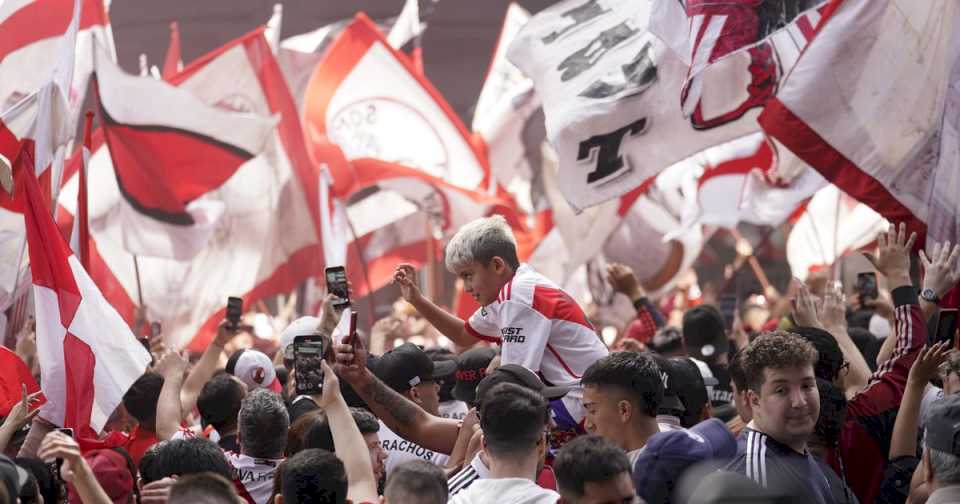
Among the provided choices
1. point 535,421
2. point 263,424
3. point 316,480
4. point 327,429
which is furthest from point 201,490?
point 263,424

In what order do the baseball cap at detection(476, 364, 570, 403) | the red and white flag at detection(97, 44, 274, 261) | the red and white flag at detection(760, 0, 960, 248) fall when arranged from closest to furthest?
1. the baseball cap at detection(476, 364, 570, 403)
2. the red and white flag at detection(760, 0, 960, 248)
3. the red and white flag at detection(97, 44, 274, 261)

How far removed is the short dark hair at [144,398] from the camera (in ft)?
22.5

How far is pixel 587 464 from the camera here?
3816 millimetres

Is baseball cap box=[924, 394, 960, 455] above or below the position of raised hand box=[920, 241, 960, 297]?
above

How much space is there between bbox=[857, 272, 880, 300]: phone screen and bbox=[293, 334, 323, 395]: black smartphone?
16.1ft

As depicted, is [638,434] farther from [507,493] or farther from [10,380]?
[10,380]

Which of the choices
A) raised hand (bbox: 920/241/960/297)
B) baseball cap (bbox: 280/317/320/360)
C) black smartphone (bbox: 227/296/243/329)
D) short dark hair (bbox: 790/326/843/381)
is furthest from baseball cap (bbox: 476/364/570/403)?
black smartphone (bbox: 227/296/243/329)

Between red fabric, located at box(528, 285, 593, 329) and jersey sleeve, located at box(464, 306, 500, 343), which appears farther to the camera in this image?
jersey sleeve, located at box(464, 306, 500, 343)

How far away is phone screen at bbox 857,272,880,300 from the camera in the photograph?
876cm

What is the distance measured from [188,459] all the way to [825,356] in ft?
7.56

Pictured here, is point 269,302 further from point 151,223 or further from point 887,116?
point 887,116

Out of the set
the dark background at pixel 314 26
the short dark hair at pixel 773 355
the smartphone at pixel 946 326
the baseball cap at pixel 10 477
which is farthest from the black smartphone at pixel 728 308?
the dark background at pixel 314 26

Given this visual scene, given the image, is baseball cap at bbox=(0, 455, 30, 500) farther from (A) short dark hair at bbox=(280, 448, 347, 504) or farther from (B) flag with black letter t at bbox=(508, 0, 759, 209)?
(B) flag with black letter t at bbox=(508, 0, 759, 209)

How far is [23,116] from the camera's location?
8.05 metres
